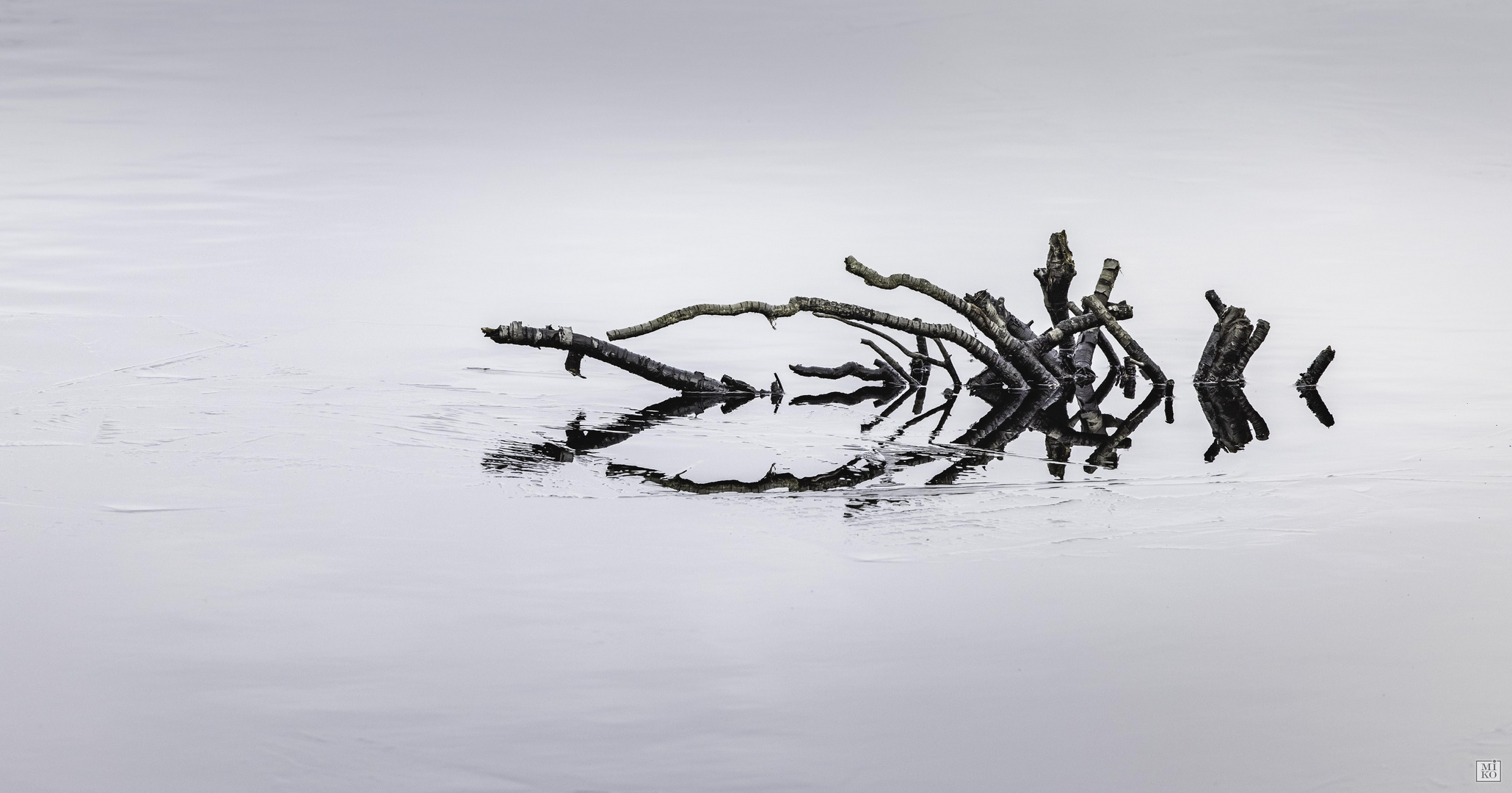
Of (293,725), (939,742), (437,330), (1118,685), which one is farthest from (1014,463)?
(437,330)

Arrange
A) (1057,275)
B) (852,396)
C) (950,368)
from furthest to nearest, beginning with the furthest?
(950,368), (1057,275), (852,396)

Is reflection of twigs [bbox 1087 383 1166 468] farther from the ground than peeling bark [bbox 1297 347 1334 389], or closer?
closer

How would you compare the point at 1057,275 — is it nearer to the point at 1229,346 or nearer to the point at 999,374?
the point at 999,374

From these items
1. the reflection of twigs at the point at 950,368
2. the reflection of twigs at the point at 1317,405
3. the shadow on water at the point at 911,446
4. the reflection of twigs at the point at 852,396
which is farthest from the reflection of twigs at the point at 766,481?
the reflection of twigs at the point at 1317,405

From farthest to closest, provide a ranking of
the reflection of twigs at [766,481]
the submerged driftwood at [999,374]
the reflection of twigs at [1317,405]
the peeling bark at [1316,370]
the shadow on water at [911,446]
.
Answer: the peeling bark at [1316,370] < the reflection of twigs at [1317,405] < the submerged driftwood at [999,374] < the shadow on water at [911,446] < the reflection of twigs at [766,481]

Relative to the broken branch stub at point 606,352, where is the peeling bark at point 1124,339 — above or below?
above

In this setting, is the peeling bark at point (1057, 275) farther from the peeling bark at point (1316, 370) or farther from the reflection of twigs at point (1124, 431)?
the peeling bark at point (1316, 370)

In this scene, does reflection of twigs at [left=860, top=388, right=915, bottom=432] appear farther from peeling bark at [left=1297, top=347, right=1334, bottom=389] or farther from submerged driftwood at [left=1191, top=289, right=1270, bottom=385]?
peeling bark at [left=1297, top=347, right=1334, bottom=389]

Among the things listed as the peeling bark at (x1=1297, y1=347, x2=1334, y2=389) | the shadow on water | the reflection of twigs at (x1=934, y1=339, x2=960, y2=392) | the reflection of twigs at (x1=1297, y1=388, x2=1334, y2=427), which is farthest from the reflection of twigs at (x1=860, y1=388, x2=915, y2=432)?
the peeling bark at (x1=1297, y1=347, x2=1334, y2=389)

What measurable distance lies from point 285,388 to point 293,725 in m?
5.97

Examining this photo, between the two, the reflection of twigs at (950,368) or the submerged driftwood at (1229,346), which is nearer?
the reflection of twigs at (950,368)

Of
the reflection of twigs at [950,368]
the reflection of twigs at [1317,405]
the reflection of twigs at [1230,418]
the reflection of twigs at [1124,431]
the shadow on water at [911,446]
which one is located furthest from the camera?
the reflection of twigs at [950,368]

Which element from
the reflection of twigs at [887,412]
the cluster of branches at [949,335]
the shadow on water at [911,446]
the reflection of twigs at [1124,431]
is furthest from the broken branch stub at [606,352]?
the reflection of twigs at [1124,431]

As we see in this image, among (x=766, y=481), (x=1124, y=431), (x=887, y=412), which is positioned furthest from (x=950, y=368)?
(x=766, y=481)
